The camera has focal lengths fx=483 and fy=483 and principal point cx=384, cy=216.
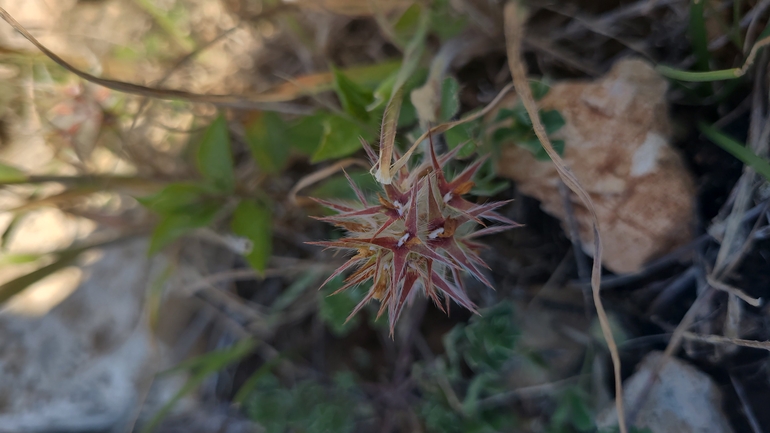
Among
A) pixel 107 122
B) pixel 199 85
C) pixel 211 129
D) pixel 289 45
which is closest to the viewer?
pixel 211 129

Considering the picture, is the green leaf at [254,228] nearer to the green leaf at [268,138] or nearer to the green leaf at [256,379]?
the green leaf at [268,138]

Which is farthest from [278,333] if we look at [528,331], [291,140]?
[528,331]

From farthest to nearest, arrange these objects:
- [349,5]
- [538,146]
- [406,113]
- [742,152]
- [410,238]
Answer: [349,5], [406,113], [538,146], [742,152], [410,238]

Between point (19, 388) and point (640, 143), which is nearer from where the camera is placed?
point (640, 143)

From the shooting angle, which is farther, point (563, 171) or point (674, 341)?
point (674, 341)

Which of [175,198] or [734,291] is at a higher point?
[175,198]

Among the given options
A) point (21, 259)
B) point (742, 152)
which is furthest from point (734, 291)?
point (21, 259)

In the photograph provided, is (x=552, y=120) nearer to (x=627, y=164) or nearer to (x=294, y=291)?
(x=627, y=164)

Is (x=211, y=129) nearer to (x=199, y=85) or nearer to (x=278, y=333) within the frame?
(x=199, y=85)
